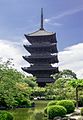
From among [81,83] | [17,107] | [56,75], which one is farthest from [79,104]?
[56,75]

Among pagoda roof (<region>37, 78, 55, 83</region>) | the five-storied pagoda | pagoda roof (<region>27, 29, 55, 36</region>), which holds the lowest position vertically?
pagoda roof (<region>37, 78, 55, 83</region>)

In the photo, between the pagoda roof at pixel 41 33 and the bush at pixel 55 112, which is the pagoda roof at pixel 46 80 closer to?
the pagoda roof at pixel 41 33

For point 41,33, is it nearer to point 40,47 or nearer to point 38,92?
point 40,47

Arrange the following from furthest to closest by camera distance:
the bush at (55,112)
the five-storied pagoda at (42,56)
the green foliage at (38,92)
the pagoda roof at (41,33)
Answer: the pagoda roof at (41,33), the five-storied pagoda at (42,56), the green foliage at (38,92), the bush at (55,112)

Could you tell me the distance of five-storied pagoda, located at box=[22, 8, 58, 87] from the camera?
288 feet

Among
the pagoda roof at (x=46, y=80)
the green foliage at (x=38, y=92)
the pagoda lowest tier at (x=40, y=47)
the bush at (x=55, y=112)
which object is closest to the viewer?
the bush at (x=55, y=112)

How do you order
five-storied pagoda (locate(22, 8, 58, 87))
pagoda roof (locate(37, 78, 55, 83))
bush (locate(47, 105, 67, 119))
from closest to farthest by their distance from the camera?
bush (locate(47, 105, 67, 119)), pagoda roof (locate(37, 78, 55, 83)), five-storied pagoda (locate(22, 8, 58, 87))

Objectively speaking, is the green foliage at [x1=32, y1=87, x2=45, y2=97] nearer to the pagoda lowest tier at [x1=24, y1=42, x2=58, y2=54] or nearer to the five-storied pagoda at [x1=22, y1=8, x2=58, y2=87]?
the five-storied pagoda at [x1=22, y1=8, x2=58, y2=87]

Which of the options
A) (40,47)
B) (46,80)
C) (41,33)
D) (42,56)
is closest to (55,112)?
(46,80)

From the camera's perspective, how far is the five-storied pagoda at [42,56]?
8766cm

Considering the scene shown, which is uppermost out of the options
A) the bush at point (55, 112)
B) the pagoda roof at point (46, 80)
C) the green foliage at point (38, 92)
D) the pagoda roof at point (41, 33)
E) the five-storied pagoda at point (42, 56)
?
the pagoda roof at point (41, 33)

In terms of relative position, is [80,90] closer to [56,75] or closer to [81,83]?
[81,83]

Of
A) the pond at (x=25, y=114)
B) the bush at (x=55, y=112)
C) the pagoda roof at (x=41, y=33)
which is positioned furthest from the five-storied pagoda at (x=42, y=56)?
the bush at (x=55, y=112)

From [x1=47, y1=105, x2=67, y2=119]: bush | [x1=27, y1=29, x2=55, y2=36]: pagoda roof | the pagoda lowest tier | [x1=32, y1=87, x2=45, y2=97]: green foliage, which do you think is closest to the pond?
[x1=47, y1=105, x2=67, y2=119]: bush
